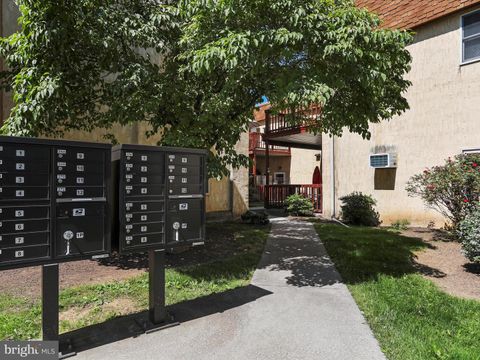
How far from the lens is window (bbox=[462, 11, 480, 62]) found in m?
8.99

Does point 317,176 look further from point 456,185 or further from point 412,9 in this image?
point 456,185

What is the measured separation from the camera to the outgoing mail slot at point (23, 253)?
9.30 feet

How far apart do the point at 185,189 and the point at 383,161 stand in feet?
29.1

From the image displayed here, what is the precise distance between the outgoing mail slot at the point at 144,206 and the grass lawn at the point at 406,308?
108 inches

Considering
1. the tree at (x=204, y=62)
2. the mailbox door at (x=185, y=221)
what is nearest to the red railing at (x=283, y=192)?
the tree at (x=204, y=62)

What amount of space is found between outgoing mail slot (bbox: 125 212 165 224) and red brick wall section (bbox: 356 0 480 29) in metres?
9.54

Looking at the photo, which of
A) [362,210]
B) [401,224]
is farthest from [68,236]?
[401,224]

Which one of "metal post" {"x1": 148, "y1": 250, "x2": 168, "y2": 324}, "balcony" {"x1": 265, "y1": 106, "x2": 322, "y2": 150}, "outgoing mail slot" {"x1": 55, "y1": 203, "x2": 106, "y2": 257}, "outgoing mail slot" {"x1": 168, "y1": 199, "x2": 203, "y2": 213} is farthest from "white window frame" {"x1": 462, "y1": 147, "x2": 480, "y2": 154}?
"outgoing mail slot" {"x1": 55, "y1": 203, "x2": 106, "y2": 257}

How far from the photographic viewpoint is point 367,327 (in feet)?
12.2

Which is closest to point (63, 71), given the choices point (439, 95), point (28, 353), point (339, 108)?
point (28, 353)

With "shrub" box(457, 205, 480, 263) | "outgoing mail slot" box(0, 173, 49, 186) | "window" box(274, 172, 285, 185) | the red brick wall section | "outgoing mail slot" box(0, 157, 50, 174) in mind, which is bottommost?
"shrub" box(457, 205, 480, 263)

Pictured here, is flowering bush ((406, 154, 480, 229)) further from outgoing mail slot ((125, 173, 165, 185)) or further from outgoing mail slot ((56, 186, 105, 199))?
outgoing mail slot ((56, 186, 105, 199))

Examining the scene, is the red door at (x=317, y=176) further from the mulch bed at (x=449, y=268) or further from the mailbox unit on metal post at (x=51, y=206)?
the mailbox unit on metal post at (x=51, y=206)

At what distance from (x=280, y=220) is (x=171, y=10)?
8487 mm
